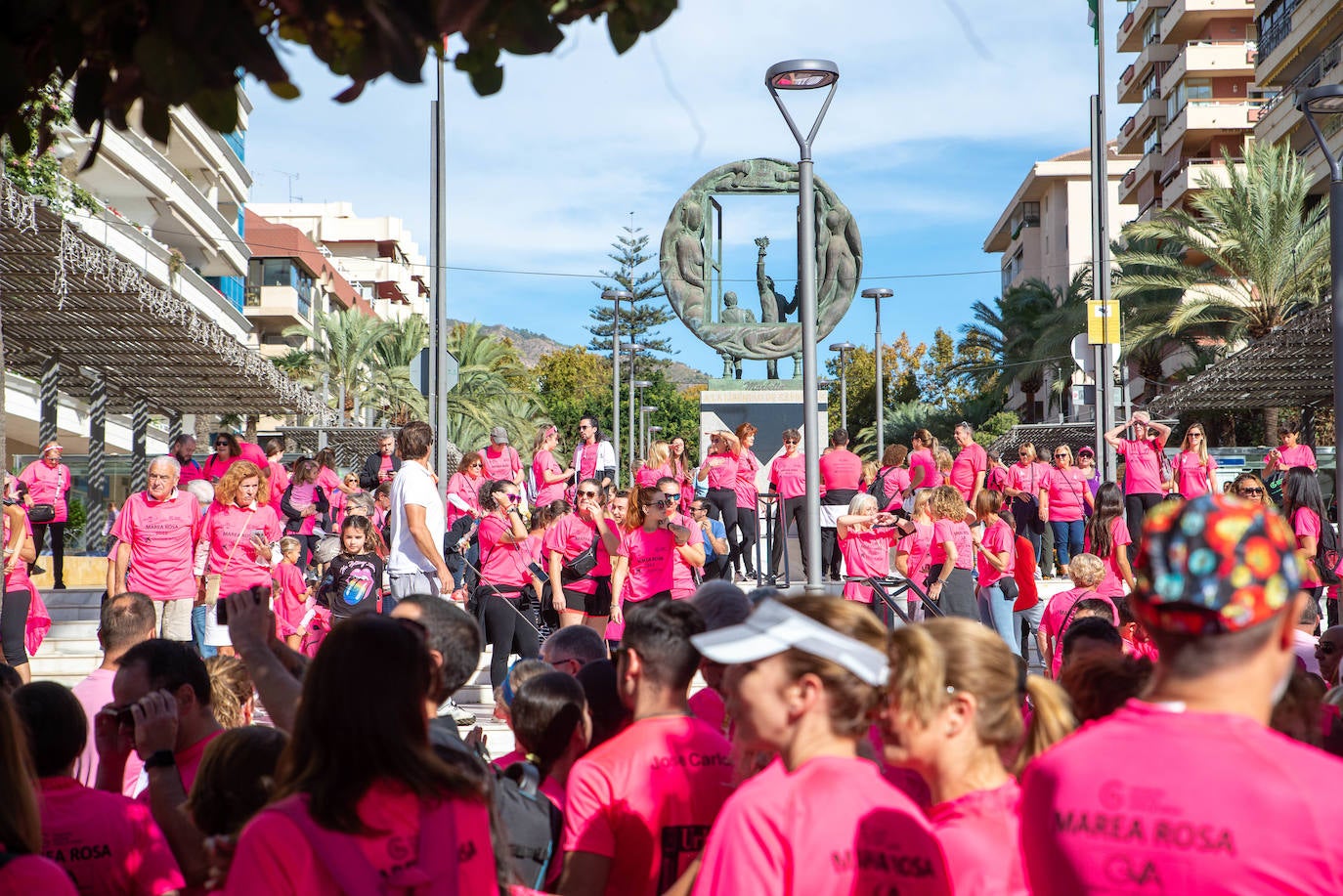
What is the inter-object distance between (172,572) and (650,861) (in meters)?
7.28

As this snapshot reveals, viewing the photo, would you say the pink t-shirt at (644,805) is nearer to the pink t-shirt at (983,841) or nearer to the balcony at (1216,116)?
the pink t-shirt at (983,841)

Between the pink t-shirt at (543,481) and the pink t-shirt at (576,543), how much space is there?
4.43 metres

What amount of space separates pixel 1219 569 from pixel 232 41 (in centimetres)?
169

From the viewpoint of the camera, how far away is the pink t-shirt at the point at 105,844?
292 centimetres

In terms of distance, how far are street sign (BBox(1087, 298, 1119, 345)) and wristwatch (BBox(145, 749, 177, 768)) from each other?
14.4m

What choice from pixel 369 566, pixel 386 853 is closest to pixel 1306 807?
pixel 386 853

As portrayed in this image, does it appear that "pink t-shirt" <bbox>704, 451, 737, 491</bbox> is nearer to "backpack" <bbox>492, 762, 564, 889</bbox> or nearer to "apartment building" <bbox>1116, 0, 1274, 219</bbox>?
"backpack" <bbox>492, 762, 564, 889</bbox>

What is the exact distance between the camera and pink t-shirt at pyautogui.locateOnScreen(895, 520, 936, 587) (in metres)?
10.3

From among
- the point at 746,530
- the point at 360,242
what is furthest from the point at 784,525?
the point at 360,242

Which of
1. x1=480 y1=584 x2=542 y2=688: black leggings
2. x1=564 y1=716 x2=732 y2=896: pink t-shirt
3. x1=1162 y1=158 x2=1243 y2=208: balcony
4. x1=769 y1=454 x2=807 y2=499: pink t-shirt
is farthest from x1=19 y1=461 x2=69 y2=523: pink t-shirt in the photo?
x1=1162 y1=158 x2=1243 y2=208: balcony

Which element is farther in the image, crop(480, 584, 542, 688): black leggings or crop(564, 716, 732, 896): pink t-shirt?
crop(480, 584, 542, 688): black leggings

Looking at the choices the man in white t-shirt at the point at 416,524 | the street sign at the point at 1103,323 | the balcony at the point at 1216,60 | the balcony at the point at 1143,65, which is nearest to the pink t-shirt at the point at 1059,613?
the man in white t-shirt at the point at 416,524

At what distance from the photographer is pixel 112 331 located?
19016 millimetres

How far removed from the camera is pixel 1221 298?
29.0m
